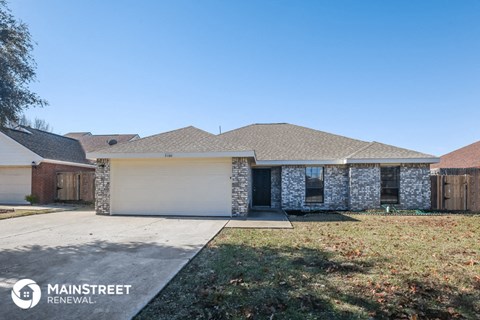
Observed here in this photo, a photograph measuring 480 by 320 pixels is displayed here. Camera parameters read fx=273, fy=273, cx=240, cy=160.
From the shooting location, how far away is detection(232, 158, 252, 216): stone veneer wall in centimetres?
1130

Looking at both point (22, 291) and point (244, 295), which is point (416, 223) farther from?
point (22, 291)

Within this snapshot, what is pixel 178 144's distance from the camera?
11.9 m

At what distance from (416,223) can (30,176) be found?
20.3 meters

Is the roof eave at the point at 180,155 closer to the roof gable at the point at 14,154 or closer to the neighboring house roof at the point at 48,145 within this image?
the roof gable at the point at 14,154

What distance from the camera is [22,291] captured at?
370 cm

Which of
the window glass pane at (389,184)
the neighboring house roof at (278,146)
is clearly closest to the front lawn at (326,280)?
the neighboring house roof at (278,146)

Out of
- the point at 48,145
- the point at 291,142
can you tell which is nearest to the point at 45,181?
the point at 48,145

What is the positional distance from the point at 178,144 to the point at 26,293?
8629mm

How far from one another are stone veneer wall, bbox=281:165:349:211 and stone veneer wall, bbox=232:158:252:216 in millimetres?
3751

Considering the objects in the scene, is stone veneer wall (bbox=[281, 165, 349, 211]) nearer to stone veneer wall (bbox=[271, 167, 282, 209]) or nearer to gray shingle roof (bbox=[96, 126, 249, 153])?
stone veneer wall (bbox=[271, 167, 282, 209])

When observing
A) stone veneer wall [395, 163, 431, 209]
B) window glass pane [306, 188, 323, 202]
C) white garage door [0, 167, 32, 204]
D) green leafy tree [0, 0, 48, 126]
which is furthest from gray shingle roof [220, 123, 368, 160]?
white garage door [0, 167, 32, 204]

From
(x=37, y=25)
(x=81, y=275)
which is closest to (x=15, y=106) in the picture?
(x=37, y=25)

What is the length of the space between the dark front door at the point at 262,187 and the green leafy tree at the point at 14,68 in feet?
34.6

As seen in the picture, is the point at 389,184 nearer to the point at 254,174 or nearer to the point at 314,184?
the point at 314,184
